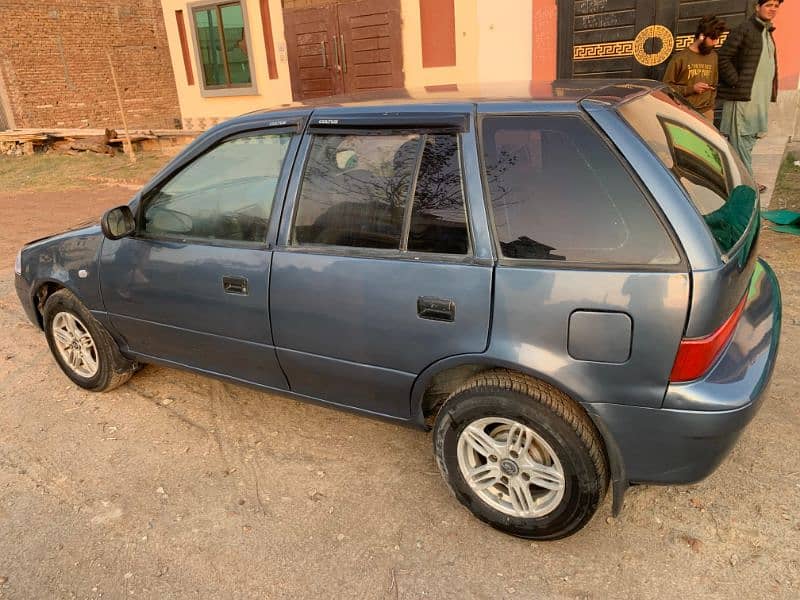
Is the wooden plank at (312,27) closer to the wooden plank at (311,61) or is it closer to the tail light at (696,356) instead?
the wooden plank at (311,61)

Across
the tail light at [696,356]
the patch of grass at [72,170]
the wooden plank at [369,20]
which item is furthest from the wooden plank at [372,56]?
the tail light at [696,356]

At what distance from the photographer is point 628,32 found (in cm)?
844

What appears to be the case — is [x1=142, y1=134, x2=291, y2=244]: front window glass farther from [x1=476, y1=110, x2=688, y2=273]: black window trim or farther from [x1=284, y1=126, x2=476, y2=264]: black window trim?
[x1=476, y1=110, x2=688, y2=273]: black window trim

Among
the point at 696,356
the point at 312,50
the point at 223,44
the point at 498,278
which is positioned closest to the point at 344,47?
the point at 312,50

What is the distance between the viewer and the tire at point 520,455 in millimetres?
2301

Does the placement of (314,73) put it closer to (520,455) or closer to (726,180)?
(726,180)

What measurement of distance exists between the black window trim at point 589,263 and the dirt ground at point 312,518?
1158mm

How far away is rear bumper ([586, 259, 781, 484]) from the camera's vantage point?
2.12m

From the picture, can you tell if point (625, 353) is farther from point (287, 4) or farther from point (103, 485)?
point (287, 4)

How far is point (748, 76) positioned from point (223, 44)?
32.7 feet

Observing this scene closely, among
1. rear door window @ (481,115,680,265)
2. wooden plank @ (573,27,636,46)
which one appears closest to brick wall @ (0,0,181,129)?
wooden plank @ (573,27,636,46)

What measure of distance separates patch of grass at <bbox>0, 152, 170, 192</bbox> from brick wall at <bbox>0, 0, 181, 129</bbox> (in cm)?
339

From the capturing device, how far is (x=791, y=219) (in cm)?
594

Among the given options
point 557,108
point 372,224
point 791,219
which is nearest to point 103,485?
point 372,224
